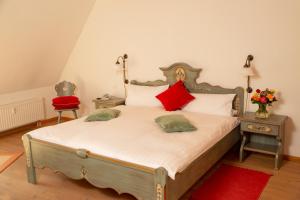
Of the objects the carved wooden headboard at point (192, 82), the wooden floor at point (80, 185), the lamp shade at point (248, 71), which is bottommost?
the wooden floor at point (80, 185)

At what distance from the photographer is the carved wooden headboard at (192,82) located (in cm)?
389

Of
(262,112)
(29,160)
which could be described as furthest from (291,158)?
(29,160)

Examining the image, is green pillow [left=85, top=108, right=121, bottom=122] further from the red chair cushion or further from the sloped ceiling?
the sloped ceiling

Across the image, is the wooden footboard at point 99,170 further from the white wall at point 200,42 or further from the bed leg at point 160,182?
the white wall at point 200,42

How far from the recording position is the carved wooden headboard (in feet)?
12.8

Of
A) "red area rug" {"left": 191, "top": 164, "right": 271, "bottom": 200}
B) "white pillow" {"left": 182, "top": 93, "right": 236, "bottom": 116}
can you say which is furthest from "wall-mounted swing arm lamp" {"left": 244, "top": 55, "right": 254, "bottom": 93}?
"red area rug" {"left": 191, "top": 164, "right": 271, "bottom": 200}

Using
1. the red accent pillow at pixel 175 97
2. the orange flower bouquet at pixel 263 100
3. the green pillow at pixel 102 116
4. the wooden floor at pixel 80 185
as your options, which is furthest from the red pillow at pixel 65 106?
the orange flower bouquet at pixel 263 100

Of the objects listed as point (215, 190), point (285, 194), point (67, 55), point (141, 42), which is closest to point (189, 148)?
point (215, 190)

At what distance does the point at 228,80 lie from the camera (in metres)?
3.96

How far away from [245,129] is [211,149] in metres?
0.73

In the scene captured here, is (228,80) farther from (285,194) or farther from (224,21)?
(285,194)

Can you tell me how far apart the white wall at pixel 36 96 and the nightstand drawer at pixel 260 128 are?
374 centimetres

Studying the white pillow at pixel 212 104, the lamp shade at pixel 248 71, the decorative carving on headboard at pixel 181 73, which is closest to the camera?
the lamp shade at pixel 248 71

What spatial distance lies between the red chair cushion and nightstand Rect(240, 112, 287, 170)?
273 cm
